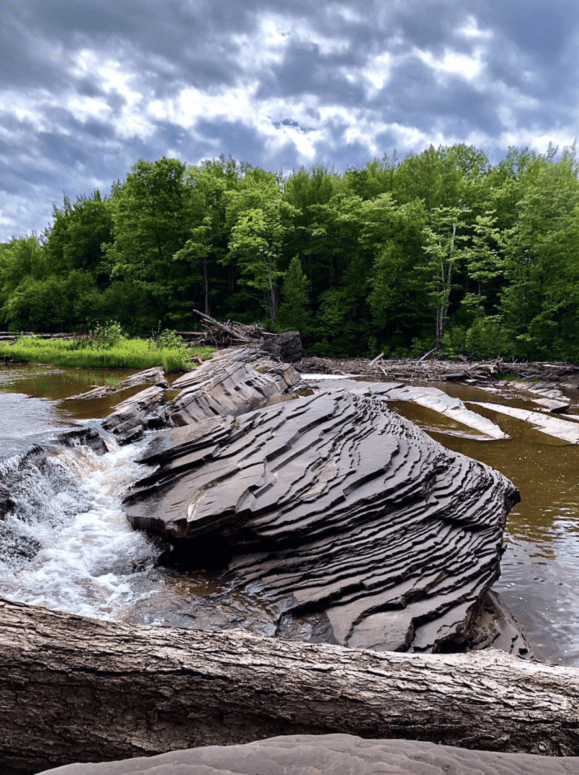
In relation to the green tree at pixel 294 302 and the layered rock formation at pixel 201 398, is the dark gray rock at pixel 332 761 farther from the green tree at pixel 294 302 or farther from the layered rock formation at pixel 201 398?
the green tree at pixel 294 302

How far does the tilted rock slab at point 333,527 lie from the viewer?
437 centimetres

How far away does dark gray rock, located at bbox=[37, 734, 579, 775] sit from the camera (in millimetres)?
1598

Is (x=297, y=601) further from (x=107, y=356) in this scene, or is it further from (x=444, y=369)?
(x=444, y=369)

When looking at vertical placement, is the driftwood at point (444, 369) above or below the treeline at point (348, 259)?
below

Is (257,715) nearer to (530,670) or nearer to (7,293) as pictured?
(530,670)

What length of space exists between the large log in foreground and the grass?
15.6 m

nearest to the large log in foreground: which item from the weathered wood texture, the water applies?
the water

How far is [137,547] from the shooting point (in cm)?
583

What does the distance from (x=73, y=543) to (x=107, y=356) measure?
13253 mm

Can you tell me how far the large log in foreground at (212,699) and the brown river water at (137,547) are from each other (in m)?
2.32

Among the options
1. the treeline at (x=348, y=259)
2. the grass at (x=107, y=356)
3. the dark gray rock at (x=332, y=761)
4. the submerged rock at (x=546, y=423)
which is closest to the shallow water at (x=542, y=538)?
the submerged rock at (x=546, y=423)

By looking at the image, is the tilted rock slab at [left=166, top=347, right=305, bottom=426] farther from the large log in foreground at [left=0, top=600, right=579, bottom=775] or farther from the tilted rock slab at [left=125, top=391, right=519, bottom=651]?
the large log in foreground at [left=0, top=600, right=579, bottom=775]

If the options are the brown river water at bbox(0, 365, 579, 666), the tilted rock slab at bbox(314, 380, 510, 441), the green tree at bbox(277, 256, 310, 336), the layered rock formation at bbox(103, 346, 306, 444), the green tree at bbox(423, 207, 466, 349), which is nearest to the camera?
the brown river water at bbox(0, 365, 579, 666)

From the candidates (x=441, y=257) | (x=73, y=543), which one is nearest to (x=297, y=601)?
(x=73, y=543)
